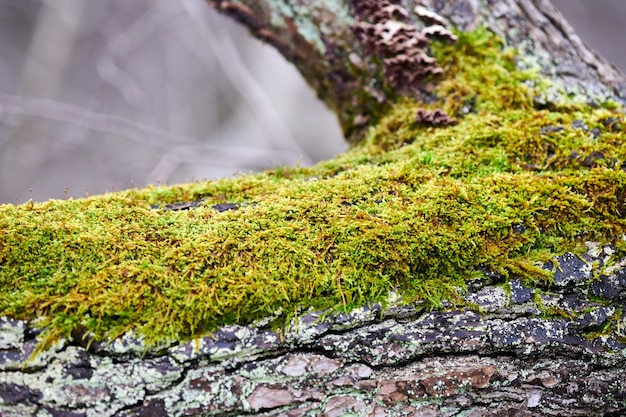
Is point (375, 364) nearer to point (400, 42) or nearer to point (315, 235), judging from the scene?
point (315, 235)

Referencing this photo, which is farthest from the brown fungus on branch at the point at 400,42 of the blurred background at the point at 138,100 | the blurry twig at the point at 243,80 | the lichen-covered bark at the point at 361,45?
the blurry twig at the point at 243,80

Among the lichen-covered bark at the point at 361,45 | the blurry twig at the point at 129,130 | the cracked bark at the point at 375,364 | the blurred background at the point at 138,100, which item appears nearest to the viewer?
the cracked bark at the point at 375,364

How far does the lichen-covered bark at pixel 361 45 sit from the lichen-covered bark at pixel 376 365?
1087mm

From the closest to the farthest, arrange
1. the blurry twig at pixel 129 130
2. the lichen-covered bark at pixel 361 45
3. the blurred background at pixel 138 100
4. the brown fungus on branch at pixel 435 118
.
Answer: the brown fungus on branch at pixel 435 118 → the lichen-covered bark at pixel 361 45 → the blurry twig at pixel 129 130 → the blurred background at pixel 138 100

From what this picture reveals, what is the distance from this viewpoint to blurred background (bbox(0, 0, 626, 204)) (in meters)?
6.63

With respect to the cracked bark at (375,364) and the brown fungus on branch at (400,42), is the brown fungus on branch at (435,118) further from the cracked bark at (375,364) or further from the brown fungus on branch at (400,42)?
the cracked bark at (375,364)

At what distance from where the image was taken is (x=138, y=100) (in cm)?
731

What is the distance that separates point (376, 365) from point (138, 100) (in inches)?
278

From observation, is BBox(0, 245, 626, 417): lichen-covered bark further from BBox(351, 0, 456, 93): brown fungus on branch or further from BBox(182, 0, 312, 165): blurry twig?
BBox(182, 0, 312, 165): blurry twig

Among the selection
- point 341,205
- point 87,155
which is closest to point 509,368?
point 341,205

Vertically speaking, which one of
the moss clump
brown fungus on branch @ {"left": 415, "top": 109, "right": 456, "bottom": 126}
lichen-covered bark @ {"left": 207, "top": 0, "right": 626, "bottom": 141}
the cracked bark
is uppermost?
lichen-covered bark @ {"left": 207, "top": 0, "right": 626, "bottom": 141}

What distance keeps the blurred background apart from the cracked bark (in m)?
5.31

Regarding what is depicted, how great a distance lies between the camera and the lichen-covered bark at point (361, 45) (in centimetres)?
217

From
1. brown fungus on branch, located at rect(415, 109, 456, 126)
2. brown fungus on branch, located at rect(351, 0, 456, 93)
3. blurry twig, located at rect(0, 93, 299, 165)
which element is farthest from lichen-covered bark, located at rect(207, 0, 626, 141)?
blurry twig, located at rect(0, 93, 299, 165)
